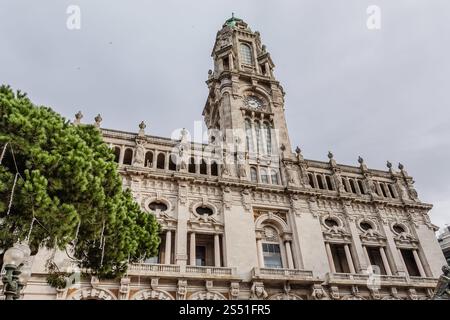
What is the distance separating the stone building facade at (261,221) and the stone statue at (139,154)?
101 mm

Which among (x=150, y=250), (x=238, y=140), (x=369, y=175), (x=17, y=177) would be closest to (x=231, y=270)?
(x=150, y=250)

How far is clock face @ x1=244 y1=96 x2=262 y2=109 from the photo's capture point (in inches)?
1418

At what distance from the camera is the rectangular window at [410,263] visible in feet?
95.9

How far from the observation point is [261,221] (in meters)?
27.5

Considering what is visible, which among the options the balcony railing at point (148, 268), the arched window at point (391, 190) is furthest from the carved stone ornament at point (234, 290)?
the arched window at point (391, 190)

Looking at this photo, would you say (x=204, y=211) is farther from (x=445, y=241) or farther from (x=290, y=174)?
(x=445, y=241)

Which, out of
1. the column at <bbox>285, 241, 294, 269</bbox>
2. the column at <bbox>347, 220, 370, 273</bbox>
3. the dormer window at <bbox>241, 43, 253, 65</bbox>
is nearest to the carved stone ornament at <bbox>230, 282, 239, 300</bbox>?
the column at <bbox>285, 241, 294, 269</bbox>

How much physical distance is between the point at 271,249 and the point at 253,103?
17117mm

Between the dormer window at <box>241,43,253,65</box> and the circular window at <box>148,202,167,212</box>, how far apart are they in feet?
76.7

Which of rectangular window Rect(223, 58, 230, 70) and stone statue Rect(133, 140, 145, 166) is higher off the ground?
rectangular window Rect(223, 58, 230, 70)

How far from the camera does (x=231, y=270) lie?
74.4ft

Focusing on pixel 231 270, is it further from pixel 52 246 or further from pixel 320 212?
pixel 52 246

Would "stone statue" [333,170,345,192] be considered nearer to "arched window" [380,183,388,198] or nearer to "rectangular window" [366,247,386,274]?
"arched window" [380,183,388,198]

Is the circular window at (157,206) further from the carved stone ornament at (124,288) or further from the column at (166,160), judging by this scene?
the carved stone ornament at (124,288)
